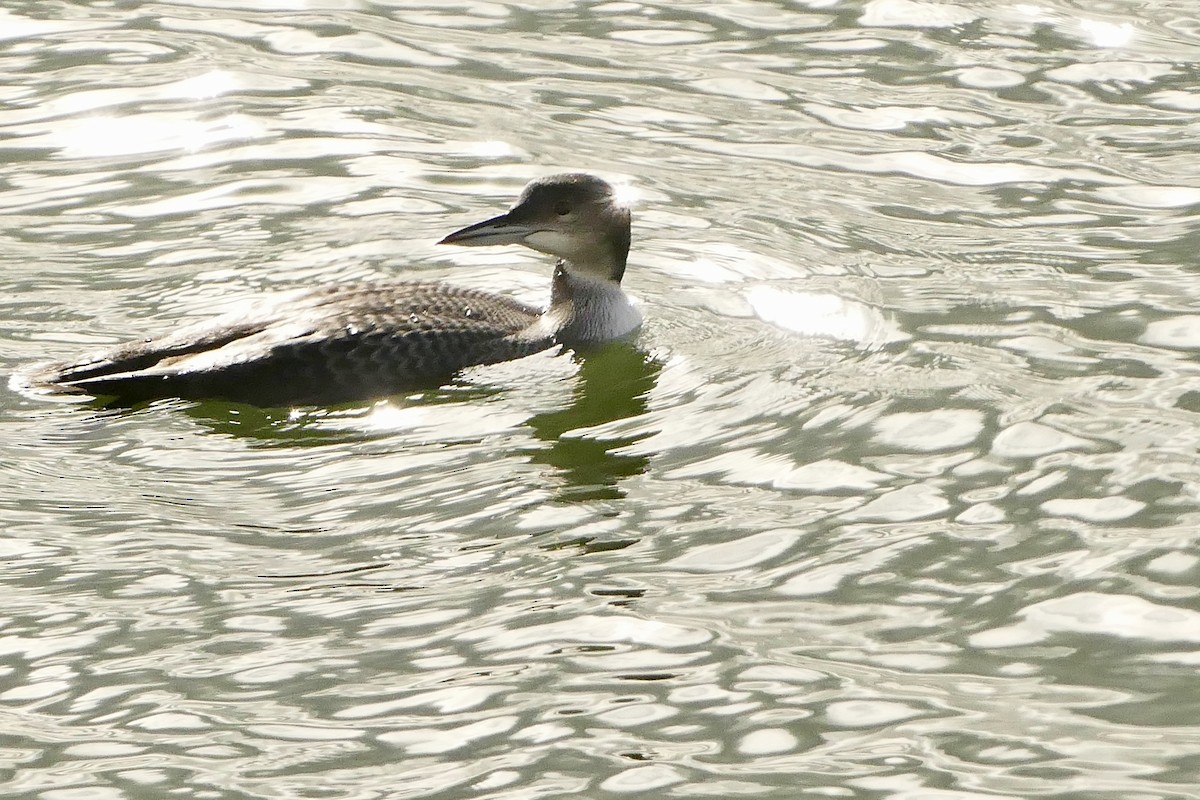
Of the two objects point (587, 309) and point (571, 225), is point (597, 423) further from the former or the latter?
point (571, 225)

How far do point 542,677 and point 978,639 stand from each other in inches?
56.4

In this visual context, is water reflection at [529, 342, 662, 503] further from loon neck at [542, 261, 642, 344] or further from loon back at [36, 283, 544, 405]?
loon back at [36, 283, 544, 405]

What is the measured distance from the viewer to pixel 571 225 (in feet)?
31.2

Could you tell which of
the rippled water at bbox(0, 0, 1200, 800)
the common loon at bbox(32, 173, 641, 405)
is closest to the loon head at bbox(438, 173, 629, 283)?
the common loon at bbox(32, 173, 641, 405)

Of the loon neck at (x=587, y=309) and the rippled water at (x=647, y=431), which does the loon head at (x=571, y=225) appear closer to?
the loon neck at (x=587, y=309)

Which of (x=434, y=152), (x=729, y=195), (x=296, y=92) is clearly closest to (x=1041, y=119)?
(x=729, y=195)

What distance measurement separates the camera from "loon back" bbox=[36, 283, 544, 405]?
836cm

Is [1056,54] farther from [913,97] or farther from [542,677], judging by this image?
[542,677]

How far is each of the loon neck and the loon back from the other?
399 millimetres

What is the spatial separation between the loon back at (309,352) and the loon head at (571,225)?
0.51 m

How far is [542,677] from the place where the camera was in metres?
6.29

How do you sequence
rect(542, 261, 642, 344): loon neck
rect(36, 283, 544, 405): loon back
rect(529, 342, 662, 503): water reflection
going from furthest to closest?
rect(542, 261, 642, 344): loon neck, rect(36, 283, 544, 405): loon back, rect(529, 342, 662, 503): water reflection

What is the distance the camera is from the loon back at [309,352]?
8359 millimetres

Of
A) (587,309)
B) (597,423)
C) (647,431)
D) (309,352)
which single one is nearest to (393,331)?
(309,352)
